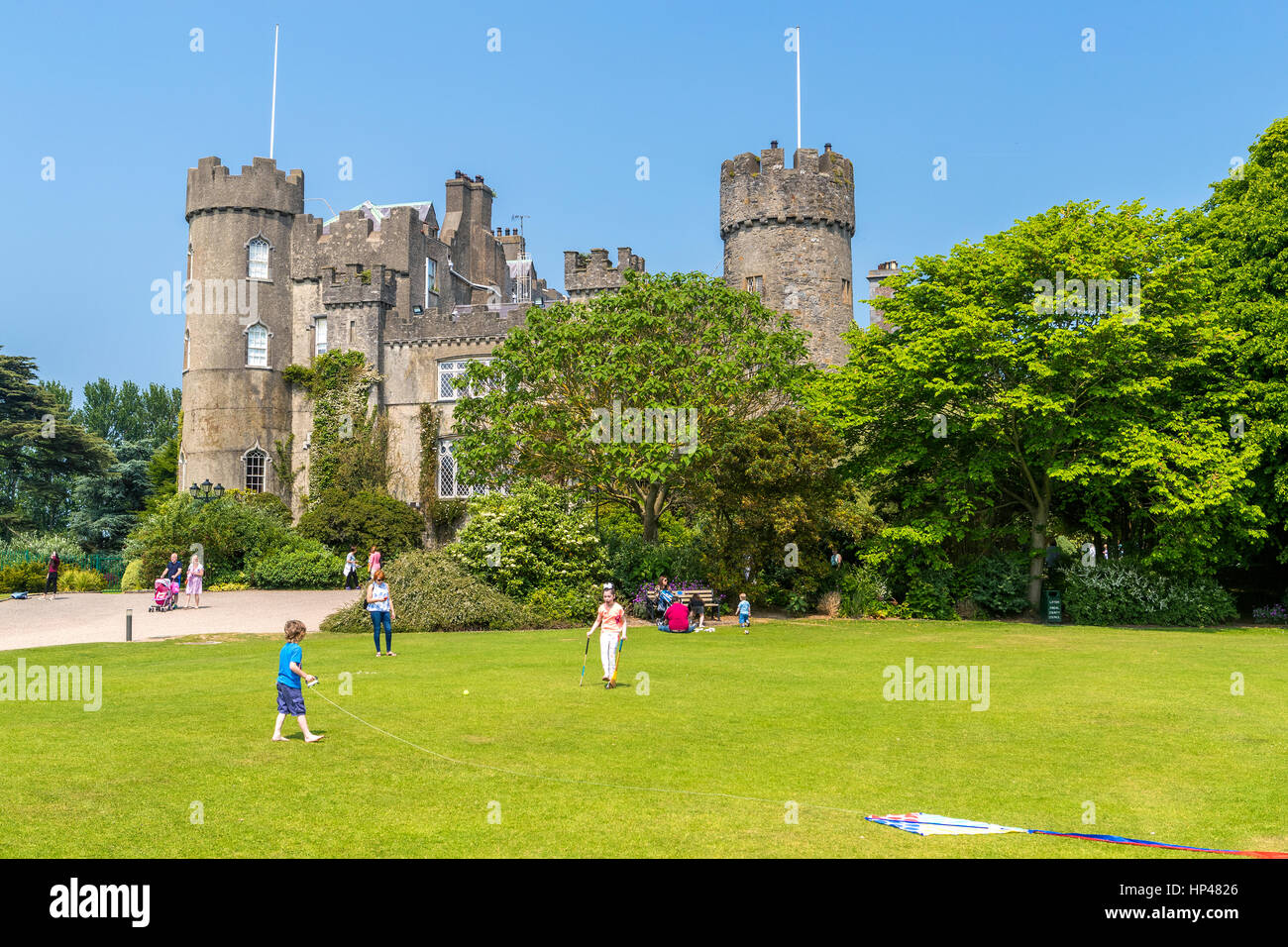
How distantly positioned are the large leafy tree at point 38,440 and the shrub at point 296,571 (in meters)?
20.0

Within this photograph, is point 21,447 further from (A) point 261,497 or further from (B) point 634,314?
(B) point 634,314

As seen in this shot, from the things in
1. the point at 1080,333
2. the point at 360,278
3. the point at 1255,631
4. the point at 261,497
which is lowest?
the point at 1255,631

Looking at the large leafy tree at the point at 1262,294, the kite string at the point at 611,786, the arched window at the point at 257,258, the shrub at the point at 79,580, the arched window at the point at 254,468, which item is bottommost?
the kite string at the point at 611,786

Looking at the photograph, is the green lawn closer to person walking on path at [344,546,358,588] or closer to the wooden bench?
the wooden bench

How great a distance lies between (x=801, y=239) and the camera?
155 ft

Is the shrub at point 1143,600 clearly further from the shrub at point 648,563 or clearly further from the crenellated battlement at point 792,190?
the crenellated battlement at point 792,190

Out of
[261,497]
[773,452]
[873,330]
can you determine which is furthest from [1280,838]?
[261,497]

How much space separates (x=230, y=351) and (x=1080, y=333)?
1552 inches

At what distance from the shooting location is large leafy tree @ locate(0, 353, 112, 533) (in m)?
56.0

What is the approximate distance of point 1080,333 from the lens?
31203 millimetres

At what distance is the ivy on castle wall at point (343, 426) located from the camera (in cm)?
5081

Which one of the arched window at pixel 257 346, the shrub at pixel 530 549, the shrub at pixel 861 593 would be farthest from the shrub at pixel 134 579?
the shrub at pixel 861 593

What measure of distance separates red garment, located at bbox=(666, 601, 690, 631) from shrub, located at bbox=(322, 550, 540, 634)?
3787mm

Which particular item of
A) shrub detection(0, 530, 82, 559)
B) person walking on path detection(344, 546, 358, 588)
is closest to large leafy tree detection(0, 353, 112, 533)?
shrub detection(0, 530, 82, 559)
